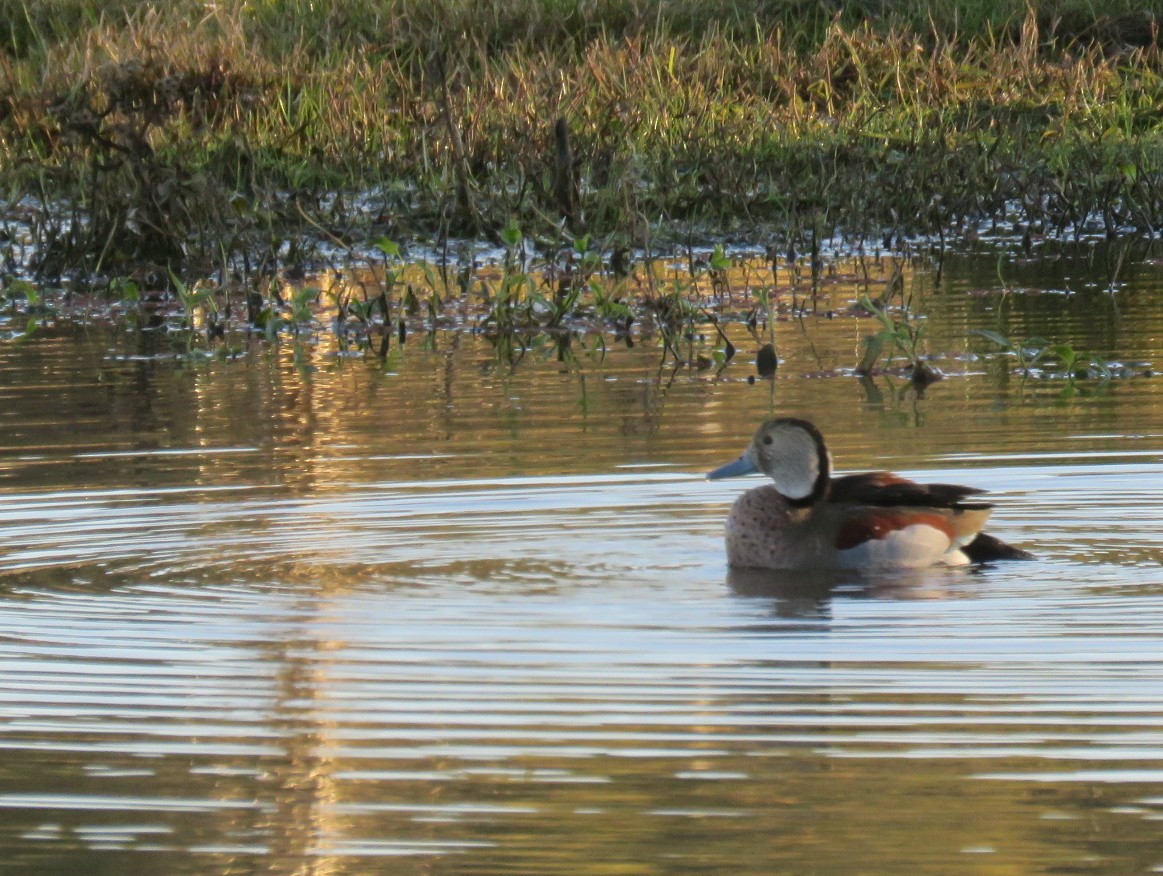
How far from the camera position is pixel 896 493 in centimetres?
633

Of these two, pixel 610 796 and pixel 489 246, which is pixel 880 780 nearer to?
pixel 610 796

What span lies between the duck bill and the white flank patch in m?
0.36

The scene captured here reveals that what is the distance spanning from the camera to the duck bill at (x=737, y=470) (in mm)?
6617

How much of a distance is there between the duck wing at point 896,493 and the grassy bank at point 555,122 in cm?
635

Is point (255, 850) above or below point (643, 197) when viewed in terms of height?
below

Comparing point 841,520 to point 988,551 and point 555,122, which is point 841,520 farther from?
point 555,122

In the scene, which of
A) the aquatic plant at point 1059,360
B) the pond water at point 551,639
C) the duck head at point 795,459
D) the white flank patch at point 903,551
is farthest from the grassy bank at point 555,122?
the white flank patch at point 903,551

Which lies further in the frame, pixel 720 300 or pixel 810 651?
pixel 720 300

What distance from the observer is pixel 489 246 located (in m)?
15.6

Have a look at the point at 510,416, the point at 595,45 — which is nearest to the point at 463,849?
the point at 510,416

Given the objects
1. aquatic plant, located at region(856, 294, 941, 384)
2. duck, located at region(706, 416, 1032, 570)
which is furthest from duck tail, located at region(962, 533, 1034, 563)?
aquatic plant, located at region(856, 294, 941, 384)

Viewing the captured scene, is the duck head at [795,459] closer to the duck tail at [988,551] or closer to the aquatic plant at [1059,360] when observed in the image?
the duck tail at [988,551]

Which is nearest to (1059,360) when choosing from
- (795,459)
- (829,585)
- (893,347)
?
(893,347)

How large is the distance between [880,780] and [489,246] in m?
11.6
